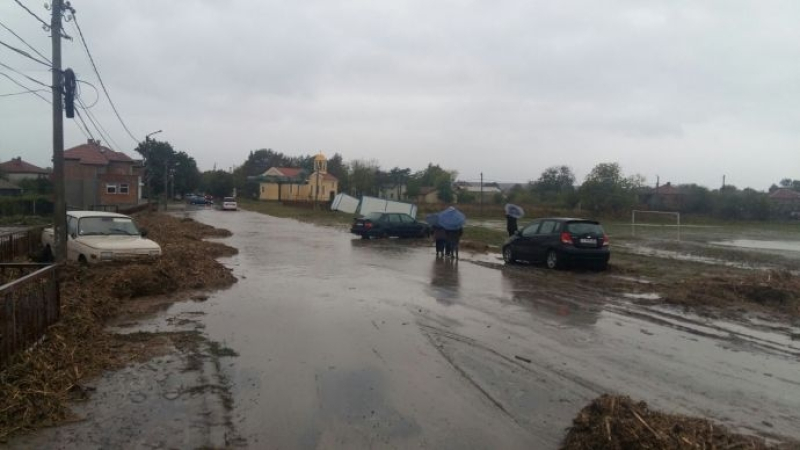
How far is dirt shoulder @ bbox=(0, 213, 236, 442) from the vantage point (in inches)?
198

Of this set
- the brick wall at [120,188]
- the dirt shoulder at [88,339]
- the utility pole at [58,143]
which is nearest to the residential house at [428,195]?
the brick wall at [120,188]

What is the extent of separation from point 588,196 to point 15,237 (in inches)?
2336

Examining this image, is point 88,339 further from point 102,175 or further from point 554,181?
point 554,181

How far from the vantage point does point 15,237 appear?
51.6ft

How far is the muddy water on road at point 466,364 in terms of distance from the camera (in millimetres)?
4996

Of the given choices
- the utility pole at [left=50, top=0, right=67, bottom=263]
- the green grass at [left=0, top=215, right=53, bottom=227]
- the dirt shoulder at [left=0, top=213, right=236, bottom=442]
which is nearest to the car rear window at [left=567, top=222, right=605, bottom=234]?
the dirt shoulder at [left=0, top=213, right=236, bottom=442]

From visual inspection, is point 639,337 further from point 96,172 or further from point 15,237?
point 96,172

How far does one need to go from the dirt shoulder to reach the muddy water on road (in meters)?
1.04

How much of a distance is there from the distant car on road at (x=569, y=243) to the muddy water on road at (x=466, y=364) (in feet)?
11.3

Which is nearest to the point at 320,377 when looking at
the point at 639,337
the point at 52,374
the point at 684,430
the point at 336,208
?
the point at 52,374

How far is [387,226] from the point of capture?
29.1 metres

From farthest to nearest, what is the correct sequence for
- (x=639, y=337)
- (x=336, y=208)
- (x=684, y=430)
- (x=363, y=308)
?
(x=336, y=208) → (x=363, y=308) → (x=639, y=337) → (x=684, y=430)

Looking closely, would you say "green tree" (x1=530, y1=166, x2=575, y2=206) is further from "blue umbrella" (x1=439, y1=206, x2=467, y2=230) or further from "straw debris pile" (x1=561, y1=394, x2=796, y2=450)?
"straw debris pile" (x1=561, y1=394, x2=796, y2=450)

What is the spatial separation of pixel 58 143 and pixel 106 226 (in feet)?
7.81
